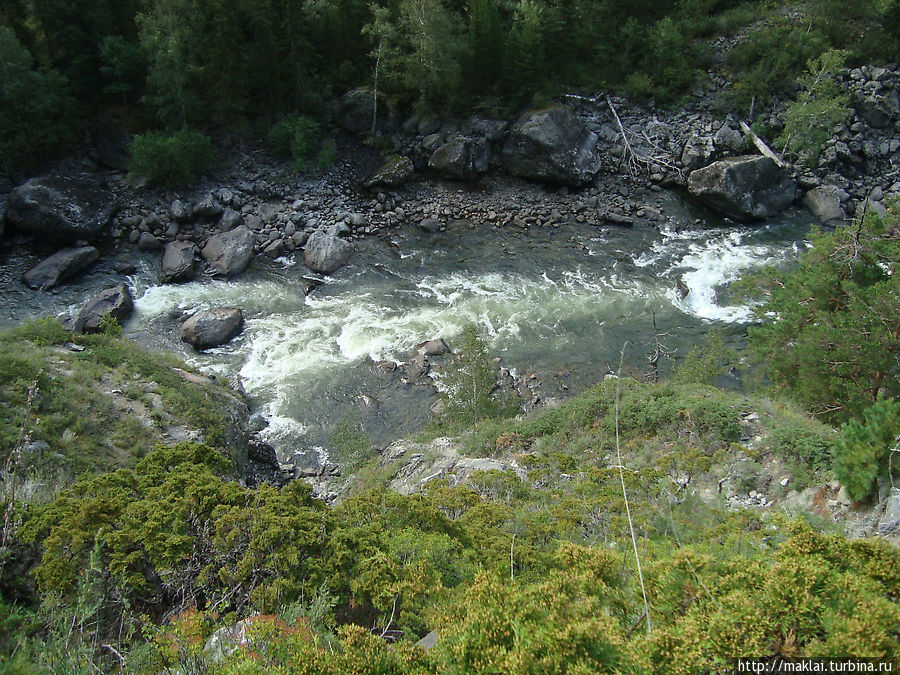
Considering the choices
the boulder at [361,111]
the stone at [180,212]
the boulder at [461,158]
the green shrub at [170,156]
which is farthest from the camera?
the boulder at [361,111]

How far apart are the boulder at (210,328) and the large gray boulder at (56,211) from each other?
8666 millimetres

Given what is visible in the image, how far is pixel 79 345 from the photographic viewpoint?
17.3 m

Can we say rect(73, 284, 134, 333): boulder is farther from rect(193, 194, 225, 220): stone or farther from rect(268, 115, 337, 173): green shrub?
rect(268, 115, 337, 173): green shrub

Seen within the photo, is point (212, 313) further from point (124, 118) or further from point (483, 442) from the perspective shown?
point (124, 118)

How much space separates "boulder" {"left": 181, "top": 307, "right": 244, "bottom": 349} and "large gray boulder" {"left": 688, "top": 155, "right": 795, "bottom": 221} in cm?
2446

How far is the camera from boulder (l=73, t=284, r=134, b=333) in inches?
884

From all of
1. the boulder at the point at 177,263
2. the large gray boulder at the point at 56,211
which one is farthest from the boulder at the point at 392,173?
the large gray boulder at the point at 56,211

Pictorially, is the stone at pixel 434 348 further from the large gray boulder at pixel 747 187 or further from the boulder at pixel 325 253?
the large gray boulder at pixel 747 187

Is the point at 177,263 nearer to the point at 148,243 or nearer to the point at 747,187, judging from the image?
the point at 148,243

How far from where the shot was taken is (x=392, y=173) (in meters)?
32.1

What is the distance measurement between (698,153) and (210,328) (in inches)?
1054

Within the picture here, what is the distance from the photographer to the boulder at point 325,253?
89.0 feet

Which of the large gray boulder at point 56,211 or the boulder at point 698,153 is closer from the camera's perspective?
the large gray boulder at point 56,211

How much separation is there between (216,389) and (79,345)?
4105 mm
